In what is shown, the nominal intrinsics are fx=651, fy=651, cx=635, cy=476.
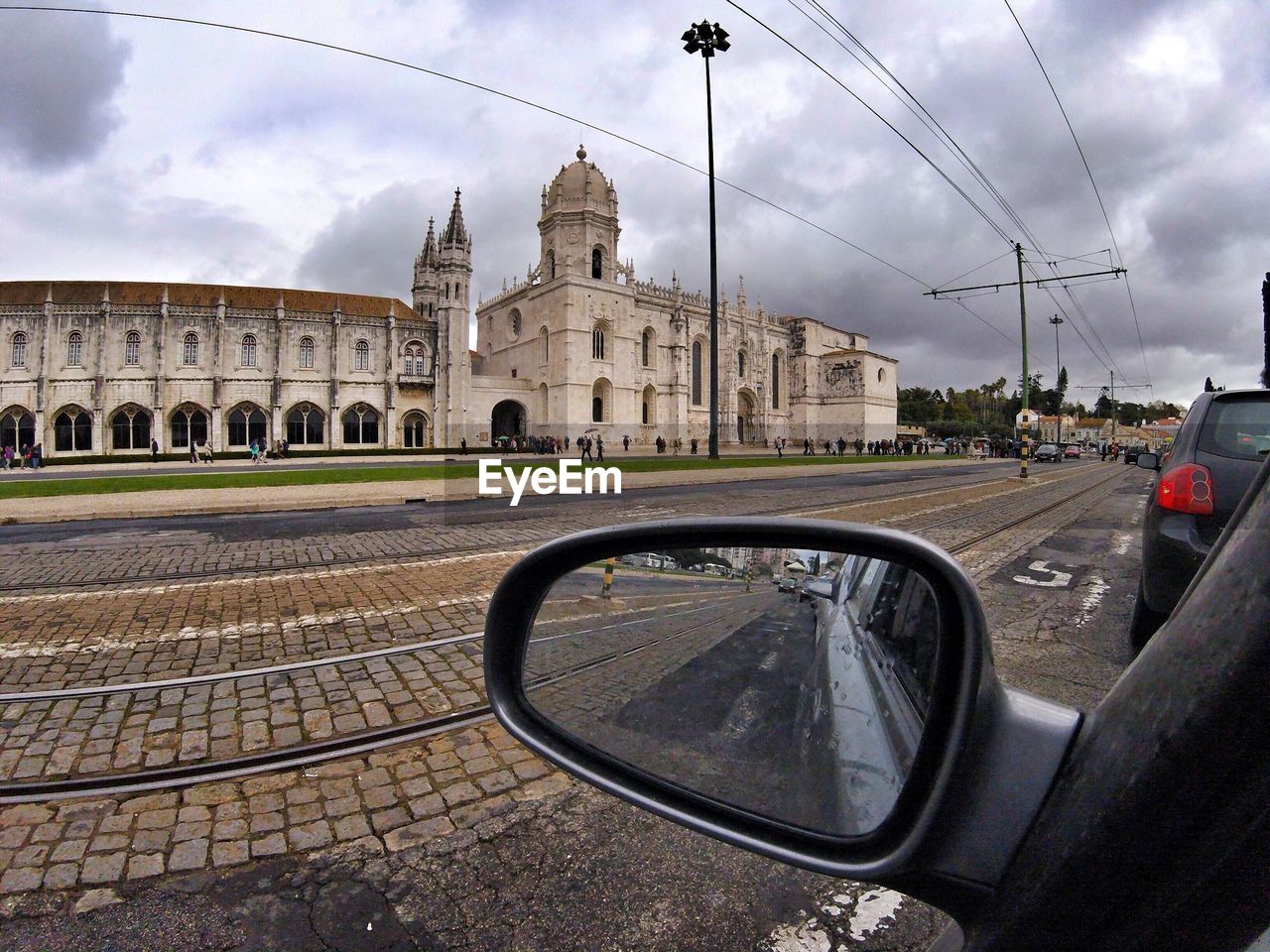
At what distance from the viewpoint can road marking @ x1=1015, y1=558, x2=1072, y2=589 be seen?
19.8 ft

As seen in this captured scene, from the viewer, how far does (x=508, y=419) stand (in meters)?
57.8

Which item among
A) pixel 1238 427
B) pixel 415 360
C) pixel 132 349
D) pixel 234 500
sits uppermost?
pixel 415 360

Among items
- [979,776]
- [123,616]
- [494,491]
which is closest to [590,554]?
[979,776]

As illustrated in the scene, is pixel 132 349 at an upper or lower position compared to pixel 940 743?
upper

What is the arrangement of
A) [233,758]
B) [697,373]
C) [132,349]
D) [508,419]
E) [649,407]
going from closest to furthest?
[233,758], [132,349], [508,419], [649,407], [697,373]

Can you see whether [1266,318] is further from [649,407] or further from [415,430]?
[649,407]

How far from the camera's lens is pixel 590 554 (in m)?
1.50

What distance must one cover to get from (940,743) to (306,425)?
168 ft

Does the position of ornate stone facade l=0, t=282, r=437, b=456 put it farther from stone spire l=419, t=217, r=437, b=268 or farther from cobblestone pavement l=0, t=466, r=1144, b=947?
cobblestone pavement l=0, t=466, r=1144, b=947

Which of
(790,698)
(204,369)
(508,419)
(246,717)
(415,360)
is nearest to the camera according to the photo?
(790,698)

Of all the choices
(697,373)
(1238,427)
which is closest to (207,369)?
(697,373)

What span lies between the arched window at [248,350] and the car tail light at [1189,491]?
50688mm

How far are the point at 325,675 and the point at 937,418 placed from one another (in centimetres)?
11963

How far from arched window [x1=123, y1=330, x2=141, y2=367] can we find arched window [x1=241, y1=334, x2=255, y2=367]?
5991 mm
